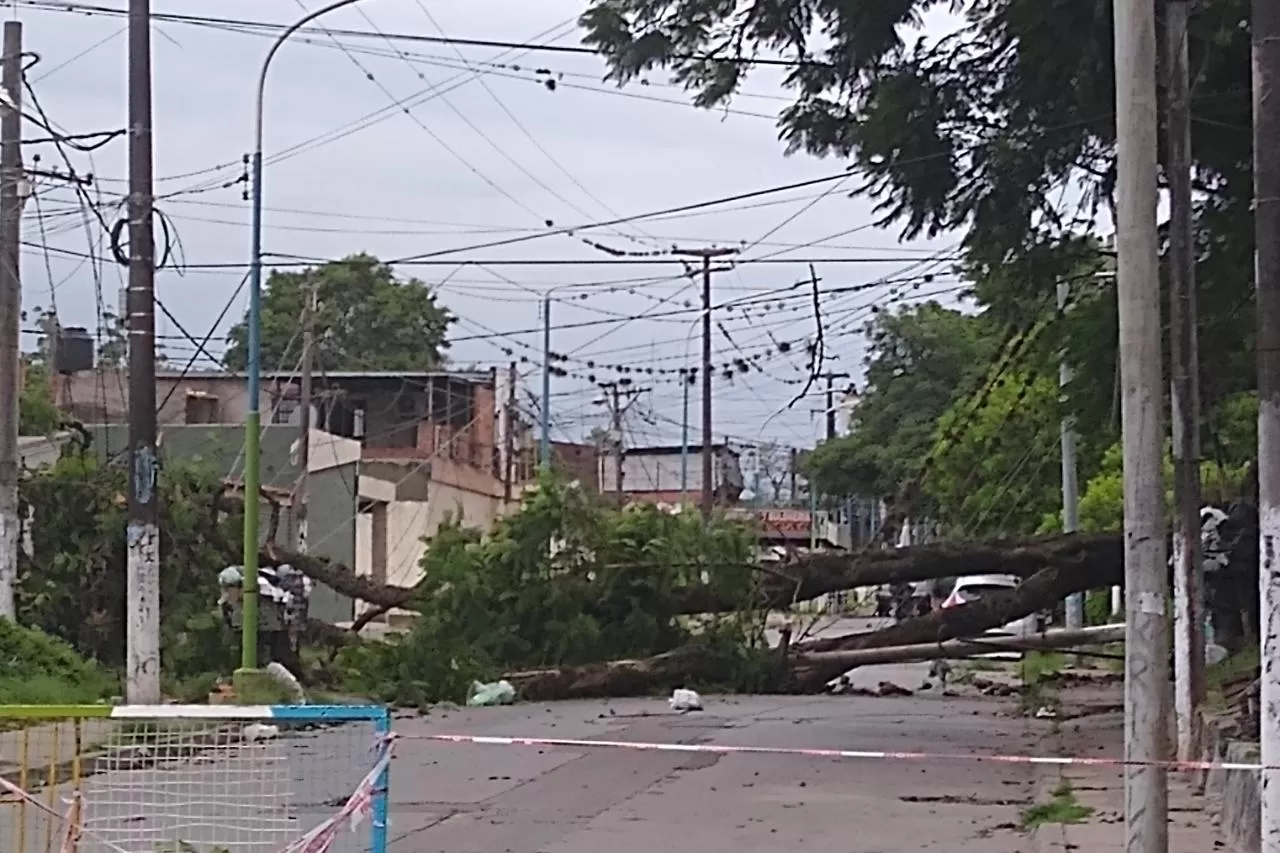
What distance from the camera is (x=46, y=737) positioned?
10.8 m

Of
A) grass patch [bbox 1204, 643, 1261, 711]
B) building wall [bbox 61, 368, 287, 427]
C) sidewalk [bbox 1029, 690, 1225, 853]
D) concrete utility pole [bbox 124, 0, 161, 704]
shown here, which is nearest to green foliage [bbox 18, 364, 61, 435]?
building wall [bbox 61, 368, 287, 427]

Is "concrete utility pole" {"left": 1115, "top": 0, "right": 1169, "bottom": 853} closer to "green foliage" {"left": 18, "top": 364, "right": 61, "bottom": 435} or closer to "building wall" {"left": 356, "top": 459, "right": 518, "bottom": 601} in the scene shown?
"green foliage" {"left": 18, "top": 364, "right": 61, "bottom": 435}

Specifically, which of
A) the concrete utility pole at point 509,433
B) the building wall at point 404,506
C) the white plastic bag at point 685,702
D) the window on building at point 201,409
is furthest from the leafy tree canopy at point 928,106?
the concrete utility pole at point 509,433

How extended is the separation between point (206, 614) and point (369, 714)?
18.5m

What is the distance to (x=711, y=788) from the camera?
15.8 metres

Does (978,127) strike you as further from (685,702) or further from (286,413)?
(286,413)

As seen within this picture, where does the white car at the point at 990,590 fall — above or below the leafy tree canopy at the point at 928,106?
below

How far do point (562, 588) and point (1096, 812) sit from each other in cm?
1313

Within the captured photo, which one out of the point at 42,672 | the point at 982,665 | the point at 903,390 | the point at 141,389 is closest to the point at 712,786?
the point at 141,389

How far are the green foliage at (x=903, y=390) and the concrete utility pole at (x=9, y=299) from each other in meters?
43.0

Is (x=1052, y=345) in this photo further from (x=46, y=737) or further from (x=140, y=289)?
(x=46, y=737)

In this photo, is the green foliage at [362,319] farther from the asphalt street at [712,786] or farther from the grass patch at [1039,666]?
the asphalt street at [712,786]

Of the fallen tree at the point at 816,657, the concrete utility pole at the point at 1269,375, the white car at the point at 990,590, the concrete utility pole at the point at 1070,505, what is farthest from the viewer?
the concrete utility pole at the point at 1070,505

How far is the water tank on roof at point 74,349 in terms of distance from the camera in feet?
96.1
